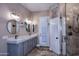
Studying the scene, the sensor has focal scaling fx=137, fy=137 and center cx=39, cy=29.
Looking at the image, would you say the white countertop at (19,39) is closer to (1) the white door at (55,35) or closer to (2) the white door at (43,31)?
(2) the white door at (43,31)

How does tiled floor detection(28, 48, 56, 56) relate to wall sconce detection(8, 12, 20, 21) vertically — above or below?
below

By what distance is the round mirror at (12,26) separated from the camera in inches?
127

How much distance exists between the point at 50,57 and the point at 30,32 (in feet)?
2.59

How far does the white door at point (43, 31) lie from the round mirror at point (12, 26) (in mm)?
605

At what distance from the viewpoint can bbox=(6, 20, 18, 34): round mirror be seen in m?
3.23

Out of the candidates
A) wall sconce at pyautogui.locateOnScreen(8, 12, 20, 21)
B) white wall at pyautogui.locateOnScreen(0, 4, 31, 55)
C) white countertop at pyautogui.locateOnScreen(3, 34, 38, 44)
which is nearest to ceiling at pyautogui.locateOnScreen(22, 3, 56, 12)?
white wall at pyautogui.locateOnScreen(0, 4, 31, 55)

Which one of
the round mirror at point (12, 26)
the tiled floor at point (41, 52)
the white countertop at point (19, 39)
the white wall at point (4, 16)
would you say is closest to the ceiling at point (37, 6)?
the white wall at point (4, 16)

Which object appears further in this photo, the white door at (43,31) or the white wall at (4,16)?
the white door at (43,31)

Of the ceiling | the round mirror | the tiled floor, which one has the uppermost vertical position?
the ceiling

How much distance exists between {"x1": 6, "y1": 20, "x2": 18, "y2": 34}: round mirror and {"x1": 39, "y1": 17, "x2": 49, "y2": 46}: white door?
23.8 inches

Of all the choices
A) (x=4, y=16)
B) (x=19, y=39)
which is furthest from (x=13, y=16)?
(x=19, y=39)

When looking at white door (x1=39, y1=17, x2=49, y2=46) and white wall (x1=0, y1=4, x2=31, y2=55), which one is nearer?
white wall (x1=0, y1=4, x2=31, y2=55)

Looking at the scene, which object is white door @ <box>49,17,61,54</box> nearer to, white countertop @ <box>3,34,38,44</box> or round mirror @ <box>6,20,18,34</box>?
white countertop @ <box>3,34,38,44</box>

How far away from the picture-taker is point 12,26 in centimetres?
337
